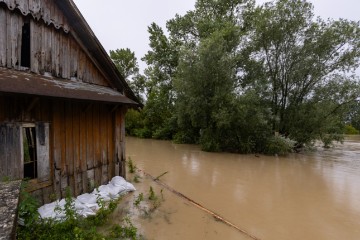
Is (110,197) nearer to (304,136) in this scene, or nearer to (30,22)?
(30,22)

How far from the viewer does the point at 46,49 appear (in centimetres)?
559

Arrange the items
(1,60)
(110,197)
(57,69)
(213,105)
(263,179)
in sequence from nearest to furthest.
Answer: (1,60) < (57,69) < (110,197) < (263,179) < (213,105)

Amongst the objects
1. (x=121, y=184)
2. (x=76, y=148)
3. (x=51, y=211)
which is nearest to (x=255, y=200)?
(x=121, y=184)

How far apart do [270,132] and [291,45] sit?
694cm

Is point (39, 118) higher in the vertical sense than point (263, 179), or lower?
higher

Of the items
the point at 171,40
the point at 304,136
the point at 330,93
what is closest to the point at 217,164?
the point at 304,136

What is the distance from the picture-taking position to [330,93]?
18219 millimetres

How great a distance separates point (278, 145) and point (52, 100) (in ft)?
47.7

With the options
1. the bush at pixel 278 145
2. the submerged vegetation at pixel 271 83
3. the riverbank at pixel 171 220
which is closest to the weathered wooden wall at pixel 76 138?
the riverbank at pixel 171 220

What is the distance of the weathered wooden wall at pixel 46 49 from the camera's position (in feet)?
15.9

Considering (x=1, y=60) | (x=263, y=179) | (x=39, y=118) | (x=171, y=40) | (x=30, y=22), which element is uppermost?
(x=171, y=40)

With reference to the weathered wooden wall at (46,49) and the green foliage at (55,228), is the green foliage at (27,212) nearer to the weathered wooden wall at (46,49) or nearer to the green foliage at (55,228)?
the green foliage at (55,228)

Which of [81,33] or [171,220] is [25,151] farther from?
[171,220]

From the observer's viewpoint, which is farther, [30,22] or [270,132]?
[270,132]
